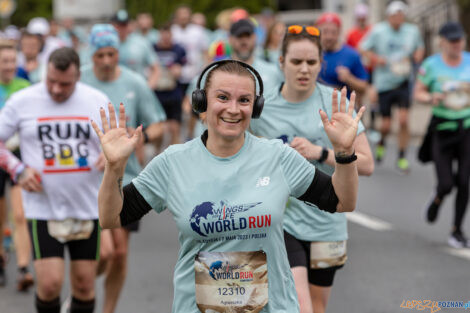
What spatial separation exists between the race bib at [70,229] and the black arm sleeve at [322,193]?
2.35 meters

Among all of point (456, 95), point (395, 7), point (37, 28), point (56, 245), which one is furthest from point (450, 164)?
point (37, 28)

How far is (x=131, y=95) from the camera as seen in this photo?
6.75m

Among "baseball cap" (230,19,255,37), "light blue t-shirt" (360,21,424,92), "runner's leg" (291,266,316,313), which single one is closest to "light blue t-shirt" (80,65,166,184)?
"baseball cap" (230,19,255,37)

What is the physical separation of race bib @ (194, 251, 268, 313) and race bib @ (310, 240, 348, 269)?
1397 millimetres

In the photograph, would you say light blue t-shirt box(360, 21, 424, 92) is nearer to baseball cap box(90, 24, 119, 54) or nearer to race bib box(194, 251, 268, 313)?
baseball cap box(90, 24, 119, 54)

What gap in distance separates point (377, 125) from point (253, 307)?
49.7 feet

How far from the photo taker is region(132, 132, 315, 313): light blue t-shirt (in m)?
3.64

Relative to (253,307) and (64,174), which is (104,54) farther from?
(253,307)

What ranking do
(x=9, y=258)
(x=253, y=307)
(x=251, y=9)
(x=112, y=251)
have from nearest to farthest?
1. (x=253, y=307)
2. (x=112, y=251)
3. (x=9, y=258)
4. (x=251, y=9)

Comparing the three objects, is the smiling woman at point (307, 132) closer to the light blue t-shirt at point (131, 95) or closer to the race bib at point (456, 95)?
the light blue t-shirt at point (131, 95)

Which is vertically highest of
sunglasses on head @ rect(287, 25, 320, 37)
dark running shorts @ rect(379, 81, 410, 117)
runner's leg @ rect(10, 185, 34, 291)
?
sunglasses on head @ rect(287, 25, 320, 37)

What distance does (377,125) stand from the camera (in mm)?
18500

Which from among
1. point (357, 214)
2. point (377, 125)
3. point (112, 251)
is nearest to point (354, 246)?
point (357, 214)

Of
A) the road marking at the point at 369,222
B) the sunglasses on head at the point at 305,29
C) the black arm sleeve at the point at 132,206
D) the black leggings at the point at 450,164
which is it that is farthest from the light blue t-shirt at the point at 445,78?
the black arm sleeve at the point at 132,206
